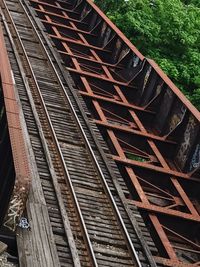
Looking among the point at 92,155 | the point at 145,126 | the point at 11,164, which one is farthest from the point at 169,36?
the point at 11,164

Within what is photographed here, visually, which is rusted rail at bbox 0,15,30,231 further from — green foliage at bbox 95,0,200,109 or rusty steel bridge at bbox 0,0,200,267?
green foliage at bbox 95,0,200,109

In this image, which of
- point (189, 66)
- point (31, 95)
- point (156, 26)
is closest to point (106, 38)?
point (156, 26)

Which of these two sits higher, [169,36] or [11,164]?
[11,164]

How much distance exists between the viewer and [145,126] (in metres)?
15.0

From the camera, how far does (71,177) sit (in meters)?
10.3

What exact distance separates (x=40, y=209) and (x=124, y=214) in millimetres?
2241

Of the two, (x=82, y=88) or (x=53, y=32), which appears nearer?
(x=82, y=88)

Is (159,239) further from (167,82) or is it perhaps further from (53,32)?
(53,32)

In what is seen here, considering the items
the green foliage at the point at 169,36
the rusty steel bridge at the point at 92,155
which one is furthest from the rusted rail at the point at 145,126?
the green foliage at the point at 169,36

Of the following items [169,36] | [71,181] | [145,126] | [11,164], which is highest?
[11,164]

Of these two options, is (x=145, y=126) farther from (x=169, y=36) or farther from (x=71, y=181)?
(x=169, y=36)

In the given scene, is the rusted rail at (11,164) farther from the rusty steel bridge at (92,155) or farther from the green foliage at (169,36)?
the green foliage at (169,36)

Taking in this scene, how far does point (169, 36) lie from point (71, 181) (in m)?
11.8

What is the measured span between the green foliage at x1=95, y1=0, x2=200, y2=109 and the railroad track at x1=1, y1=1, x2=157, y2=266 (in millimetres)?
5653
